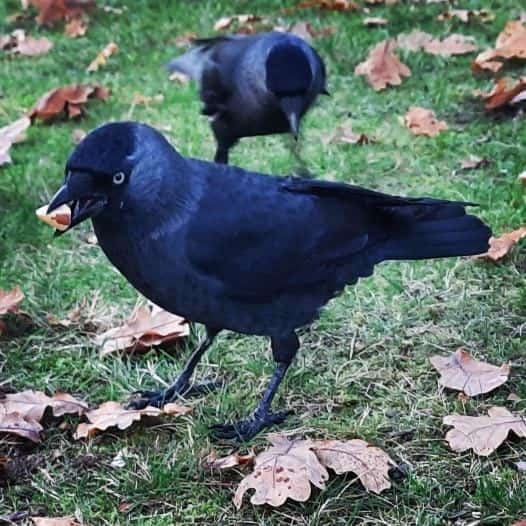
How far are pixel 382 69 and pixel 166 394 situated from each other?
3.07m

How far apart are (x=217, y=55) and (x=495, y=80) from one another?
5.76ft

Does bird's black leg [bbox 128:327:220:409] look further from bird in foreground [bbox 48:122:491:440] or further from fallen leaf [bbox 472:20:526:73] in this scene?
fallen leaf [bbox 472:20:526:73]

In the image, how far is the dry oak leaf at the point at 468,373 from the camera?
10.6ft

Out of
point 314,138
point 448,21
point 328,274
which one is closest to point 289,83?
point 314,138

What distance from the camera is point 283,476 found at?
2.80m

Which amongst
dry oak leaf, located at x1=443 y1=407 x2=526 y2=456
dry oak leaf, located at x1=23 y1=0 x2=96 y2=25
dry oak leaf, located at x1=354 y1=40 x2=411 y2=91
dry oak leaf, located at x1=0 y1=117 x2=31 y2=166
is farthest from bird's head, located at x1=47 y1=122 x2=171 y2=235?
dry oak leaf, located at x1=23 y1=0 x2=96 y2=25

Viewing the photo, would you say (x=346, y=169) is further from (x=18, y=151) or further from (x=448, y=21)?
(x=448, y=21)

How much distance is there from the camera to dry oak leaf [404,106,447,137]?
513cm

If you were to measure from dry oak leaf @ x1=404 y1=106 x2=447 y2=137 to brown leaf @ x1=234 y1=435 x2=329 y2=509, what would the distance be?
2.56 meters

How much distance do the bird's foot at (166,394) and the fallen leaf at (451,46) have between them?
3.31m

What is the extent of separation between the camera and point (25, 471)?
298 centimetres

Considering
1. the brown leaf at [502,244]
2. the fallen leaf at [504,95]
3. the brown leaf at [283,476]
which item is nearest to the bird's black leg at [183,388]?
the brown leaf at [283,476]

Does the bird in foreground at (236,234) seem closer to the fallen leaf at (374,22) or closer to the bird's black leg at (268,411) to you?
the bird's black leg at (268,411)

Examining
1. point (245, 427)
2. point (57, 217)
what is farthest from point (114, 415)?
point (57, 217)
